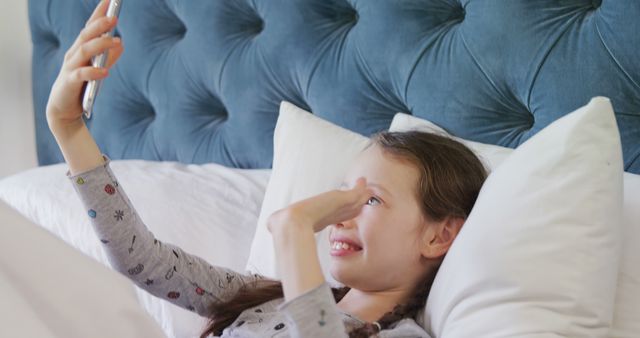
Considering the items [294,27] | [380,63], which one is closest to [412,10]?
[380,63]

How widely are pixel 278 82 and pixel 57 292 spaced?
2.61ft

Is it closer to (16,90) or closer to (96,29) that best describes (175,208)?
(96,29)

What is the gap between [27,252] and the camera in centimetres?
78

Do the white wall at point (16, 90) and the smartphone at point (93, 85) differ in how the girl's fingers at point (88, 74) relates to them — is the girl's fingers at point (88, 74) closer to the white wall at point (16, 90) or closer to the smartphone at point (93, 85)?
the smartphone at point (93, 85)

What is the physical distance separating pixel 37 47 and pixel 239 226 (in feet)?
2.83

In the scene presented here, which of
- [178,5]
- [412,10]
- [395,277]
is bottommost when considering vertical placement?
[395,277]

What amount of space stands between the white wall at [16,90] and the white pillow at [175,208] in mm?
554

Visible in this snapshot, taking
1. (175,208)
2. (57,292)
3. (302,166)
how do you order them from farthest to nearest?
1. (175,208)
2. (302,166)
3. (57,292)

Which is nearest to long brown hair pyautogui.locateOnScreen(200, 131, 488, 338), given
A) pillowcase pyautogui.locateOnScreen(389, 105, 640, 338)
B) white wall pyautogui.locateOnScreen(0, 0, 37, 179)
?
pillowcase pyautogui.locateOnScreen(389, 105, 640, 338)

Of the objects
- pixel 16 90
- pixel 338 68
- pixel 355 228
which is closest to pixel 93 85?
pixel 355 228

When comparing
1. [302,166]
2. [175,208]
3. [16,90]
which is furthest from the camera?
[16,90]

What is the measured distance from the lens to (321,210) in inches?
32.4

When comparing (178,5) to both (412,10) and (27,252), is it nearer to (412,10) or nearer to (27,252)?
(412,10)

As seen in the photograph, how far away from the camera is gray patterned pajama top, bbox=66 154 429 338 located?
98 centimetres
